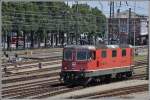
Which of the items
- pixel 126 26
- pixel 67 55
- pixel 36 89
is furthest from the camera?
pixel 67 55

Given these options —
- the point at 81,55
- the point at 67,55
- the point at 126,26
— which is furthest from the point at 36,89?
the point at 126,26

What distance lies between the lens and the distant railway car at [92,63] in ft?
61.1

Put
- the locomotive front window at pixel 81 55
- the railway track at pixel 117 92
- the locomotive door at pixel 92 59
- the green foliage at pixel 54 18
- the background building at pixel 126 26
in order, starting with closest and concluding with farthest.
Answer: the railway track at pixel 117 92 < the green foliage at pixel 54 18 < the background building at pixel 126 26 < the locomotive door at pixel 92 59 < the locomotive front window at pixel 81 55

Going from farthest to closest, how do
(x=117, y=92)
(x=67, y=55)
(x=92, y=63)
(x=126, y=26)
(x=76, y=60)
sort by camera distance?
(x=67, y=55)
(x=76, y=60)
(x=92, y=63)
(x=126, y=26)
(x=117, y=92)

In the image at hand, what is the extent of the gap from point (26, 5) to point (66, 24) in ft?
5.25

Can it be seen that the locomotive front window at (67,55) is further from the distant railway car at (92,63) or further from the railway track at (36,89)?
the railway track at (36,89)

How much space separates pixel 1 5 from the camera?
14.9 metres

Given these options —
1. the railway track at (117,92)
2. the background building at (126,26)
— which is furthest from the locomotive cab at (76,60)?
the railway track at (117,92)

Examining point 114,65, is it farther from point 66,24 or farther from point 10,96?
point 10,96

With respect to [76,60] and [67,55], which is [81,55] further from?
[67,55]

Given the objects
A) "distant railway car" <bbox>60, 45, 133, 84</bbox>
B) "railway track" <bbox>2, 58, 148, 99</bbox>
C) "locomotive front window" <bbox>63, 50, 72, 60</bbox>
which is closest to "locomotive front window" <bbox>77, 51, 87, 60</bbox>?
"distant railway car" <bbox>60, 45, 133, 84</bbox>

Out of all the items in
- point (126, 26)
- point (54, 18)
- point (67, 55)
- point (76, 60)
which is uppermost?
point (54, 18)

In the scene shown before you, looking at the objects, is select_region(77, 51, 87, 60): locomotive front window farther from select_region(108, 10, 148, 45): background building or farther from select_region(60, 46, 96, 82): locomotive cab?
select_region(108, 10, 148, 45): background building

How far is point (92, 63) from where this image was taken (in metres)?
18.8
